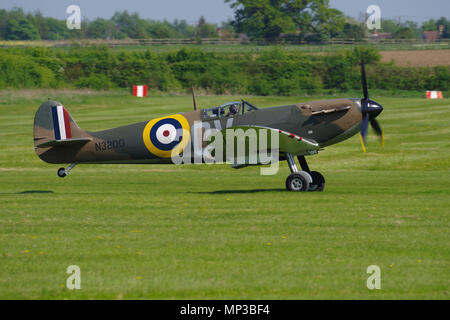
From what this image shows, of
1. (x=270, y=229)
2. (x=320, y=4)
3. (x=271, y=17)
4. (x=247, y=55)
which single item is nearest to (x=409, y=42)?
(x=320, y=4)

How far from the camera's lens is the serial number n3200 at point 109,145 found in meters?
17.3

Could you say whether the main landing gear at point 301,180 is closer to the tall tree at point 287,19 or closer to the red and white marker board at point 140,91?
the red and white marker board at point 140,91

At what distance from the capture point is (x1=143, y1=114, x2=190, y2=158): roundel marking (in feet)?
54.9

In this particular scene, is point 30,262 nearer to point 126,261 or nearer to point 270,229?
point 126,261

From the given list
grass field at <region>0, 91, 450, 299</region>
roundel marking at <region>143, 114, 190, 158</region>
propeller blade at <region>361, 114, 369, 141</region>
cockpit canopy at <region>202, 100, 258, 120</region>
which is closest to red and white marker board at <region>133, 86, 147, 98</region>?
grass field at <region>0, 91, 450, 299</region>

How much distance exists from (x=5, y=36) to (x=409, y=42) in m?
104

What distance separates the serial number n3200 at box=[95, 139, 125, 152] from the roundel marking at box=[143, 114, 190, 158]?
2.42 ft

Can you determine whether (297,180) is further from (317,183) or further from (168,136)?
(168,136)

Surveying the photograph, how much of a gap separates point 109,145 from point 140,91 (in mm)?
38718

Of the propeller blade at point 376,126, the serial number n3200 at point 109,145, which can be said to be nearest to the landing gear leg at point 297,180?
the propeller blade at point 376,126

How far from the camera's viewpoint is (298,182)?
1608cm

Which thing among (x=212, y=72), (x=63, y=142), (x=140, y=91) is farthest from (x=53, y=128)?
(x=212, y=72)

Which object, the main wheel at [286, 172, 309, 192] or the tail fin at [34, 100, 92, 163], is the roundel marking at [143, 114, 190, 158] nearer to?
the tail fin at [34, 100, 92, 163]
